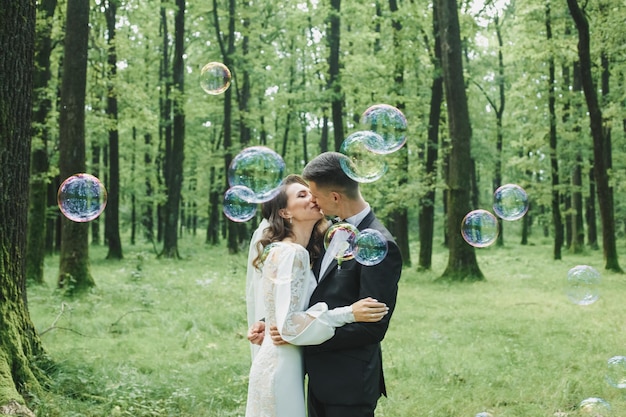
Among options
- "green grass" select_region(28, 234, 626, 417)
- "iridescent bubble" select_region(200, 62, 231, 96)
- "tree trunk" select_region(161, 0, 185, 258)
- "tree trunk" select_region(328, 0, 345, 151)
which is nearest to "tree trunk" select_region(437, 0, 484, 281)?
"green grass" select_region(28, 234, 626, 417)

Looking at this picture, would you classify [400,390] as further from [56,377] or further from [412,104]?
[412,104]

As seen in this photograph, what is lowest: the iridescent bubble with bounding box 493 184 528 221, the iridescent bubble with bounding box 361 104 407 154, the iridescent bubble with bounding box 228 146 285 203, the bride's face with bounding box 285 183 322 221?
the bride's face with bounding box 285 183 322 221

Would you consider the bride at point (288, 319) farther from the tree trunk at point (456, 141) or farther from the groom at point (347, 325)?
the tree trunk at point (456, 141)

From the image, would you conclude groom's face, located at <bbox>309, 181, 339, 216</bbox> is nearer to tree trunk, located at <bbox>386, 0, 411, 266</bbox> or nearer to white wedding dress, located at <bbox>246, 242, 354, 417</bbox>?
white wedding dress, located at <bbox>246, 242, 354, 417</bbox>

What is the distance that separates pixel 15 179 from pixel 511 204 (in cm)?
521

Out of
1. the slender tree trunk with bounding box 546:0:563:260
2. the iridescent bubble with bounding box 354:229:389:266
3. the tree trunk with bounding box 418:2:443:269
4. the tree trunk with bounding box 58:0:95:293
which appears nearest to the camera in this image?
the iridescent bubble with bounding box 354:229:389:266

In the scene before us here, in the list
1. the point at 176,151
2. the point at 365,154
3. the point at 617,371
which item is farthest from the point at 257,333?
the point at 176,151

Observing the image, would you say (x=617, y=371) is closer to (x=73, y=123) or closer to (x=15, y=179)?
(x=15, y=179)

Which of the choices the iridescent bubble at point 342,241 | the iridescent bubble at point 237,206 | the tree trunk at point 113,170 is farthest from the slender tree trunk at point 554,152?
the iridescent bubble at point 342,241

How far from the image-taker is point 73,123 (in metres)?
11.1

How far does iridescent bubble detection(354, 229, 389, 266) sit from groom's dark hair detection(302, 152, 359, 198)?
300 mm

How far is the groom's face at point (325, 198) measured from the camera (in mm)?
3189

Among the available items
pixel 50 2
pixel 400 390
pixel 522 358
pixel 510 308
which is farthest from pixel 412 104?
pixel 400 390

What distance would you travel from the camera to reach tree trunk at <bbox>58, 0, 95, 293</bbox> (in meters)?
10.9
